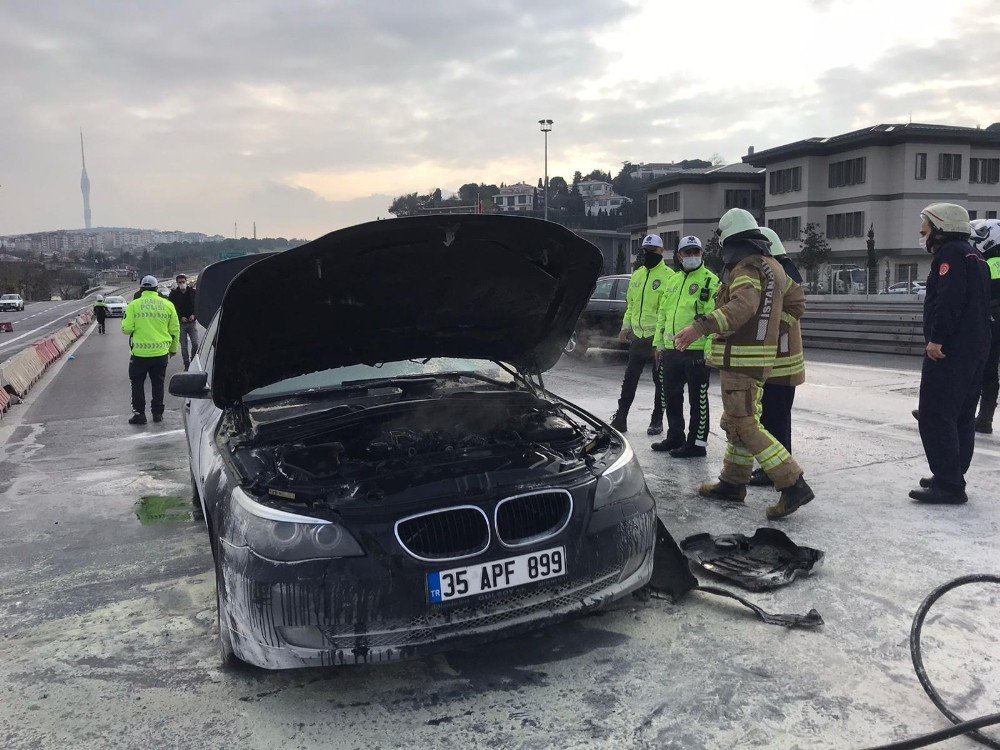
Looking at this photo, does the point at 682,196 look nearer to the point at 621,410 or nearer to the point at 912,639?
the point at 621,410

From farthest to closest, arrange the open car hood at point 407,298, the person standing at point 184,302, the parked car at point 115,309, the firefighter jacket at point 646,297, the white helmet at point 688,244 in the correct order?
the parked car at point 115,309, the person standing at point 184,302, the firefighter jacket at point 646,297, the white helmet at point 688,244, the open car hood at point 407,298

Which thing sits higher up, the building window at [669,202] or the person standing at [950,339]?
the building window at [669,202]

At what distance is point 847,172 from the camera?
45.8 m

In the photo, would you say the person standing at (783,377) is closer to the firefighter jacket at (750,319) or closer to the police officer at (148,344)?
the firefighter jacket at (750,319)

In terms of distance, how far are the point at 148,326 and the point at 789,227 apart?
46668 mm

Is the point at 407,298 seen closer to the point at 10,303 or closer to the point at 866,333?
the point at 866,333

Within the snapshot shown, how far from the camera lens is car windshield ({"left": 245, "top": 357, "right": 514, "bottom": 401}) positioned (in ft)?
13.7

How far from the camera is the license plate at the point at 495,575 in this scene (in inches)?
108

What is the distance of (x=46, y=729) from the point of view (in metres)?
2.76

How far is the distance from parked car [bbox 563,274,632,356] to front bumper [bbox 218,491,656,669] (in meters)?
12.1

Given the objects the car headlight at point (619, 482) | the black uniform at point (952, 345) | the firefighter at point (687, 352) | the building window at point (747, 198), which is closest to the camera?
the car headlight at point (619, 482)

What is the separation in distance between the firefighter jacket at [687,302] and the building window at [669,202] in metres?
52.0

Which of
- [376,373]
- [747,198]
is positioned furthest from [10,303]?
[376,373]

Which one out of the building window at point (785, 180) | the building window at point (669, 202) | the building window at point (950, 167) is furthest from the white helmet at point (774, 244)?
the building window at point (669, 202)
